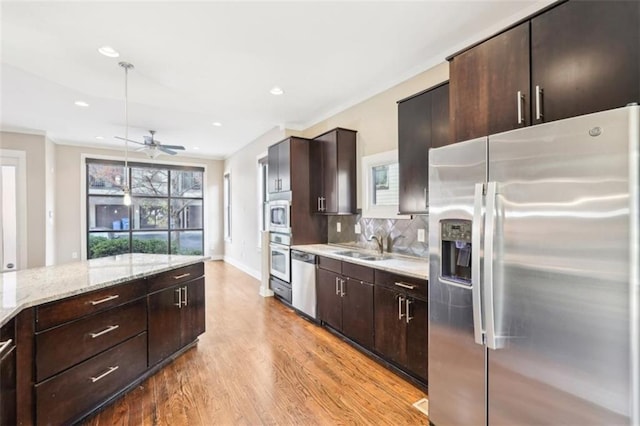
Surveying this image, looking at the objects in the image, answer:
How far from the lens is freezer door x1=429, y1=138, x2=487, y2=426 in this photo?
1651 millimetres

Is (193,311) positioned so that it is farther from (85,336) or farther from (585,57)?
(585,57)

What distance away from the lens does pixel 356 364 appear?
273cm

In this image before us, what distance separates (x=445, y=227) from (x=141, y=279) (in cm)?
226

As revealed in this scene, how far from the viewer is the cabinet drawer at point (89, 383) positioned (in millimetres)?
1714

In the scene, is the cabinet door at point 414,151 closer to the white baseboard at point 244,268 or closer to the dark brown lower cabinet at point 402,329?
the dark brown lower cabinet at point 402,329

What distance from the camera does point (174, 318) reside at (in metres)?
2.73

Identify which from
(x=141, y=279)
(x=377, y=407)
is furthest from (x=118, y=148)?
(x=377, y=407)

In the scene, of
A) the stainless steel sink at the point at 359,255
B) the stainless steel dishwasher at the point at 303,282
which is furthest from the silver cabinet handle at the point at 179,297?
the stainless steel sink at the point at 359,255

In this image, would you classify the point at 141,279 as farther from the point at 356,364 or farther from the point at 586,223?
the point at 586,223

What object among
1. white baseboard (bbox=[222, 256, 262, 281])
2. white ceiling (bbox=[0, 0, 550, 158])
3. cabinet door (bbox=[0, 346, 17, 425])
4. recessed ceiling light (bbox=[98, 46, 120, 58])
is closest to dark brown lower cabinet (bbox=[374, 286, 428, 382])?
white ceiling (bbox=[0, 0, 550, 158])

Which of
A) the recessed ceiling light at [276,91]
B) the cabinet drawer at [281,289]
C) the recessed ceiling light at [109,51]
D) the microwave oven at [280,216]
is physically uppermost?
the recessed ceiling light at [276,91]

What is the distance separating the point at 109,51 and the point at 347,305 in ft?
10.7

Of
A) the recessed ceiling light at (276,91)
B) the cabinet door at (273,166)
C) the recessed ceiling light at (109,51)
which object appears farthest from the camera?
the cabinet door at (273,166)

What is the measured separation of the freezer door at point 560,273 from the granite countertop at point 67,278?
2.38m
